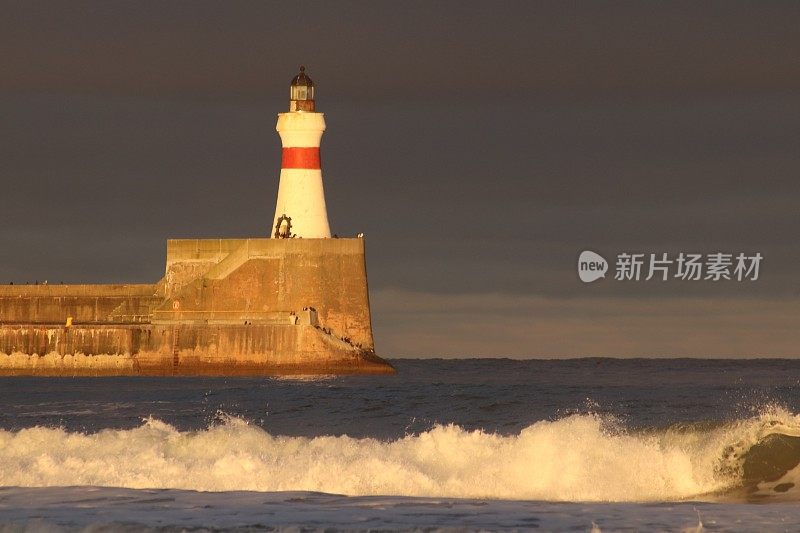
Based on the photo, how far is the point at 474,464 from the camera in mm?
20969

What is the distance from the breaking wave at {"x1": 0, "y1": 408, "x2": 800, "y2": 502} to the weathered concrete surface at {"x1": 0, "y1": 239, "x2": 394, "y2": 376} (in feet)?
84.8

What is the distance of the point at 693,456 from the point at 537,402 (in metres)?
12.1

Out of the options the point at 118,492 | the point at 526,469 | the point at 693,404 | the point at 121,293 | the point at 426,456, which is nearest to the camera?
the point at 118,492

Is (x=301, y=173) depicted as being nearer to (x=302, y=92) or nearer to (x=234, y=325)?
(x=302, y=92)

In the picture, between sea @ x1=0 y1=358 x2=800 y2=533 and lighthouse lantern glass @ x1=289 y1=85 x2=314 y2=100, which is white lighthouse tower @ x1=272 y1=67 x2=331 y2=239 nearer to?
lighthouse lantern glass @ x1=289 y1=85 x2=314 y2=100

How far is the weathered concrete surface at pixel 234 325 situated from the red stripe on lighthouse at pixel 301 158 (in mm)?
2505

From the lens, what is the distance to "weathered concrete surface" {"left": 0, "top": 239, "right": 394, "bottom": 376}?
4903 cm

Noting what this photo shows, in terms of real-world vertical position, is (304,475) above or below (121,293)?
below

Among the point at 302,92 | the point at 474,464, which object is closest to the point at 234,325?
the point at 302,92

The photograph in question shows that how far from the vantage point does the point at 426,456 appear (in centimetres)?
2150

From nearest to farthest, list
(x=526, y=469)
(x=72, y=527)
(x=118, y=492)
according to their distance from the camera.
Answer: (x=72, y=527), (x=118, y=492), (x=526, y=469)

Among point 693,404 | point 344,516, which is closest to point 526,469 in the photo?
point 344,516

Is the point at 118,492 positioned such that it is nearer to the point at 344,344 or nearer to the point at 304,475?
the point at 304,475

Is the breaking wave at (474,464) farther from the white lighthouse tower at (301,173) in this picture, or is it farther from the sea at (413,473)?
the white lighthouse tower at (301,173)
